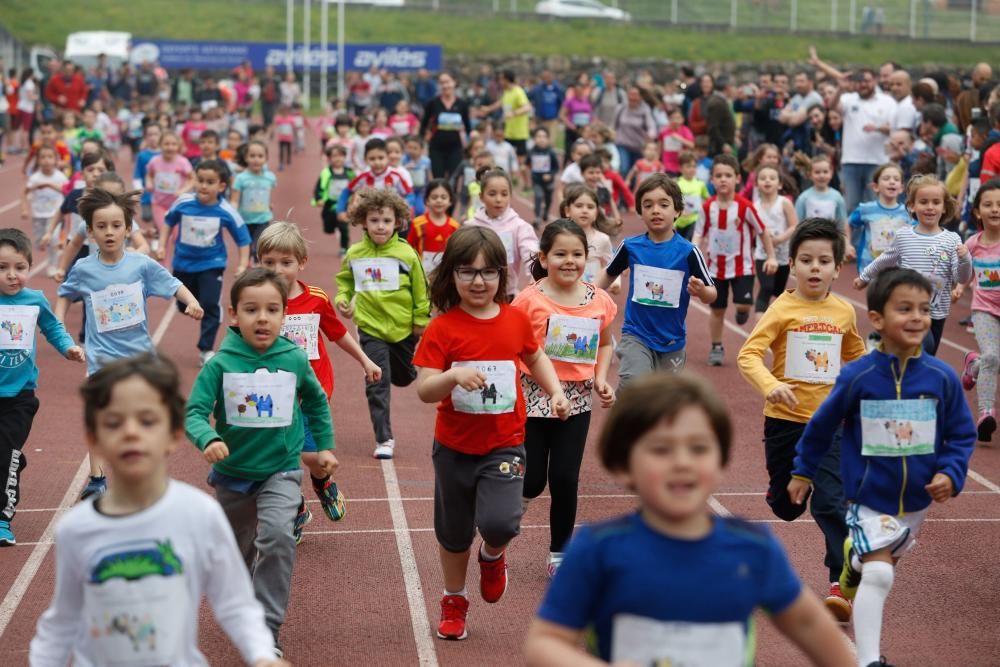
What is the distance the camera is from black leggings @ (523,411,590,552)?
6848 millimetres

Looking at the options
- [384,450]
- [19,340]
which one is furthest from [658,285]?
[19,340]

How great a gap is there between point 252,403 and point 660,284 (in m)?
3.25

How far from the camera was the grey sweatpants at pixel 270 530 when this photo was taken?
566 centimetres

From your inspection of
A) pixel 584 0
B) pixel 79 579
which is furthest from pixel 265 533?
pixel 584 0

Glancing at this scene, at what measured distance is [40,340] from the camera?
14.5m

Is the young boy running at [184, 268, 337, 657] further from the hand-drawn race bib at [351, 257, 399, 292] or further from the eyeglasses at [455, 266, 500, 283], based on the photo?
the hand-drawn race bib at [351, 257, 399, 292]

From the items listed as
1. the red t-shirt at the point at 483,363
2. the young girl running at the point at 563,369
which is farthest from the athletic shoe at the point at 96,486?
the red t-shirt at the point at 483,363

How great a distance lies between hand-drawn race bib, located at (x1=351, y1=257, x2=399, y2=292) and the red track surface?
1206 millimetres

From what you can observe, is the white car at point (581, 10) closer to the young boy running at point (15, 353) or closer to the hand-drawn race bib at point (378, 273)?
the hand-drawn race bib at point (378, 273)

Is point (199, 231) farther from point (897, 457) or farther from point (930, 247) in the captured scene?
point (897, 457)

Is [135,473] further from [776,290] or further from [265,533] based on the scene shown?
[776,290]

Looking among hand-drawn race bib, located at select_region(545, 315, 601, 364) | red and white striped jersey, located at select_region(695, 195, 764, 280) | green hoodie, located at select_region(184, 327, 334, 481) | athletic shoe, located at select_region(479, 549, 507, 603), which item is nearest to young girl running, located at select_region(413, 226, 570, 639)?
athletic shoe, located at select_region(479, 549, 507, 603)

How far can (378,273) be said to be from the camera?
9312 millimetres

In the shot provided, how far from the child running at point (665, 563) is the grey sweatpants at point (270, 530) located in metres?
2.52
